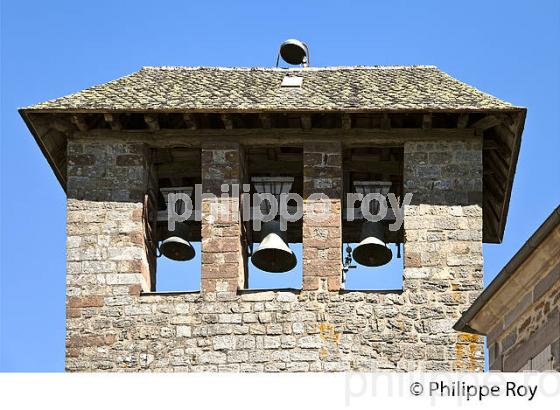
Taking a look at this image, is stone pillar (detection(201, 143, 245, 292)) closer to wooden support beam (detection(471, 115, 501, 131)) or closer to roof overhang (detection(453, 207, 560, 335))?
wooden support beam (detection(471, 115, 501, 131))

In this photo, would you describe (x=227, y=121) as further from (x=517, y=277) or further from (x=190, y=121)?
(x=517, y=277)

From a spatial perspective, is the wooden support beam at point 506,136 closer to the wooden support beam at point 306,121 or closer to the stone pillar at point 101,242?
the wooden support beam at point 306,121

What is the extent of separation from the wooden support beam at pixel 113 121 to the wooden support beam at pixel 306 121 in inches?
72.2

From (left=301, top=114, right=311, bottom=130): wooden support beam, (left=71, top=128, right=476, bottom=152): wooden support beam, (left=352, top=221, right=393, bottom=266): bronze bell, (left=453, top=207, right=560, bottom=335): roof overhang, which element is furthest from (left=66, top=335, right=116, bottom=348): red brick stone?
(left=453, top=207, right=560, bottom=335): roof overhang

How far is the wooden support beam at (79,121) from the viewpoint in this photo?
24.5m

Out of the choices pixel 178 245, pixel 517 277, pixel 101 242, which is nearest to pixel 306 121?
pixel 178 245

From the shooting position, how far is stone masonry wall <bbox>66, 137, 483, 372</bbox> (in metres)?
23.4

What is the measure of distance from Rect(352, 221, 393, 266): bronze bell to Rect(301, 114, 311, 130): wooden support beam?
112 cm

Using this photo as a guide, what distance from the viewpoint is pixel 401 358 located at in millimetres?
23344

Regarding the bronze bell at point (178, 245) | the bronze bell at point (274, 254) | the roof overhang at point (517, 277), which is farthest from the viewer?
the bronze bell at point (178, 245)

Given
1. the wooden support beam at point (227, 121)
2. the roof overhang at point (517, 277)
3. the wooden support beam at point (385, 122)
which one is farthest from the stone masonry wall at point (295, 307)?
the roof overhang at point (517, 277)

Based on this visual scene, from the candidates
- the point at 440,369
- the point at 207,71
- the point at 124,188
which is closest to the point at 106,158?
the point at 124,188

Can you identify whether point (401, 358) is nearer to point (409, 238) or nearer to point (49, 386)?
point (409, 238)

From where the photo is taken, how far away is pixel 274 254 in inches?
953
